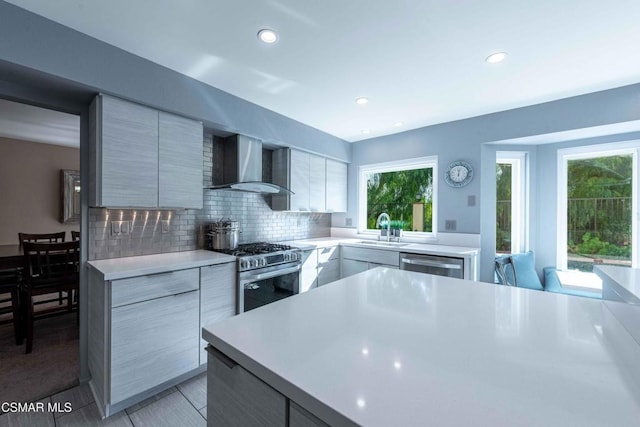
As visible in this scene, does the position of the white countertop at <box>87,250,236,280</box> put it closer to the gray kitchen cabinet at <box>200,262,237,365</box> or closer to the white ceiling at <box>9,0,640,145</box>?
the gray kitchen cabinet at <box>200,262,237,365</box>

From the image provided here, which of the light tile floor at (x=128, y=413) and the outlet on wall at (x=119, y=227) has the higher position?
the outlet on wall at (x=119, y=227)

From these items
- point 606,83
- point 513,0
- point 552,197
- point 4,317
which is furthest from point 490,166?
point 4,317

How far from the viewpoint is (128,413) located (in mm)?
1811

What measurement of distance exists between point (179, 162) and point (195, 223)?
69cm

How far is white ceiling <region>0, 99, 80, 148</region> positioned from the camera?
3.08 meters

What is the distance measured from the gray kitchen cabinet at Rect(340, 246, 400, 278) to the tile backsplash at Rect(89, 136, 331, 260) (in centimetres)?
79

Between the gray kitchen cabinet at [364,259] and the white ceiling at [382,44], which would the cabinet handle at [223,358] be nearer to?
the white ceiling at [382,44]

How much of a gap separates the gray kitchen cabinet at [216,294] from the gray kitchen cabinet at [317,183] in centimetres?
162

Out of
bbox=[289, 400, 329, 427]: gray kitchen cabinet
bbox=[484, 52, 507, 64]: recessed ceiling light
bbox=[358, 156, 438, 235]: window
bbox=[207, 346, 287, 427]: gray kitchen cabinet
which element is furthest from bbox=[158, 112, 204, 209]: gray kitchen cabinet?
bbox=[358, 156, 438, 235]: window

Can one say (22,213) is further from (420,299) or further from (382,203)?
(420,299)

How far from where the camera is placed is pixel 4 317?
10.3 ft

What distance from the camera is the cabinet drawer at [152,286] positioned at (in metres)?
1.75

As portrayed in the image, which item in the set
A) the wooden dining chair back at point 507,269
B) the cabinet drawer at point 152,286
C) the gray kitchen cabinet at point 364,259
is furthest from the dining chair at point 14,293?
the wooden dining chair back at point 507,269

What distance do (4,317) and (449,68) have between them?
5300 millimetres
